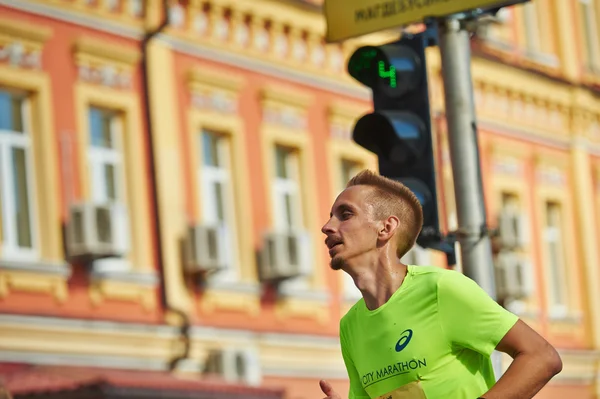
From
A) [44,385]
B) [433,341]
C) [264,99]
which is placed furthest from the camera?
[264,99]

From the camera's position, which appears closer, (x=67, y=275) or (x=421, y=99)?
(x=421, y=99)

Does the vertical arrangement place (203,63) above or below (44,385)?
above

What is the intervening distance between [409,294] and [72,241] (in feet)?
50.3

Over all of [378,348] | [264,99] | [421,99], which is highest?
[264,99]

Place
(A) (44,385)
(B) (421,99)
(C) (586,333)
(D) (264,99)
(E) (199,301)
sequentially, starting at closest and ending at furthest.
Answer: (B) (421,99)
(A) (44,385)
(E) (199,301)
(D) (264,99)
(C) (586,333)

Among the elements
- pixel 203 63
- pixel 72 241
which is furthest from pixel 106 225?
pixel 203 63

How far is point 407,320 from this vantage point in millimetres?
5559

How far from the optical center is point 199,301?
909 inches

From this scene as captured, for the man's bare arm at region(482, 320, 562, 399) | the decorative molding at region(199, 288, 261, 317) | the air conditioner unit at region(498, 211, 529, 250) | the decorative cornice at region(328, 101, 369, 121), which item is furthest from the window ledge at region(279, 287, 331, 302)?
the man's bare arm at region(482, 320, 562, 399)

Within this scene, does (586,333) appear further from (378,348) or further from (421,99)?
(378,348)

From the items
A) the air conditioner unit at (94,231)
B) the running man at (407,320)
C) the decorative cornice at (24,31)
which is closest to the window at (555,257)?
the air conditioner unit at (94,231)

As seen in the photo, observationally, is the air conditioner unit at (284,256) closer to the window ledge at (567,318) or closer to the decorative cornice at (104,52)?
the decorative cornice at (104,52)

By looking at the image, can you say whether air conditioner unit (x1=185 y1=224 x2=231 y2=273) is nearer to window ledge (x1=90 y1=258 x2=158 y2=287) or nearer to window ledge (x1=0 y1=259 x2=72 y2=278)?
window ledge (x1=90 y1=258 x2=158 y2=287)

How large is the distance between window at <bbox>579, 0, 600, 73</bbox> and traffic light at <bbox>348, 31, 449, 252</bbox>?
26.3 m
